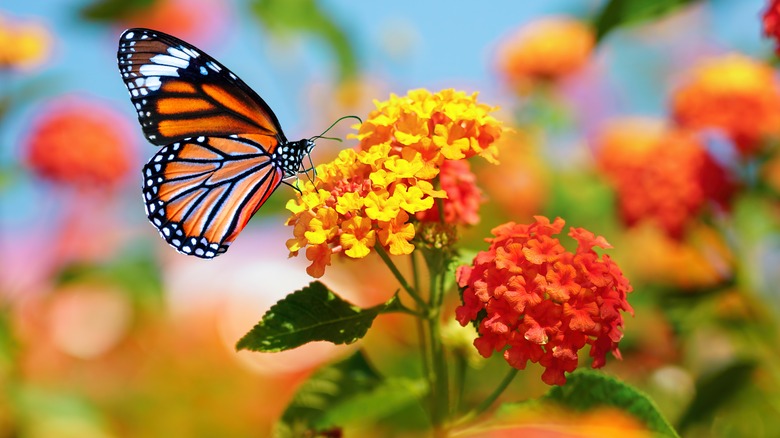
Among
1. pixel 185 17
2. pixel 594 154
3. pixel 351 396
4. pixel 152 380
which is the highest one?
pixel 185 17

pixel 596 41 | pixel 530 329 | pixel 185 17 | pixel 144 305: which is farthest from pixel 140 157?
pixel 530 329

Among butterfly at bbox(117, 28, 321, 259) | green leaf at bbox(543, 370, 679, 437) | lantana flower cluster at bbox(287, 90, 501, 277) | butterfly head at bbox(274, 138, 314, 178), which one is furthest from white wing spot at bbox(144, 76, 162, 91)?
green leaf at bbox(543, 370, 679, 437)

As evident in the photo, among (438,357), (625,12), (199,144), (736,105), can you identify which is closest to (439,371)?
(438,357)

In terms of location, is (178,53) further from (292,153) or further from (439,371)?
(439,371)

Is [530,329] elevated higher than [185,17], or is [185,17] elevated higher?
[185,17]

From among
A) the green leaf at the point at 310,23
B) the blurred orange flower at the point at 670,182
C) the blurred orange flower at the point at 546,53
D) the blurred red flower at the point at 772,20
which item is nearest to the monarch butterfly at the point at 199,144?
the blurred red flower at the point at 772,20

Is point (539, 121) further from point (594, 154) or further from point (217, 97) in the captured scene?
point (217, 97)
